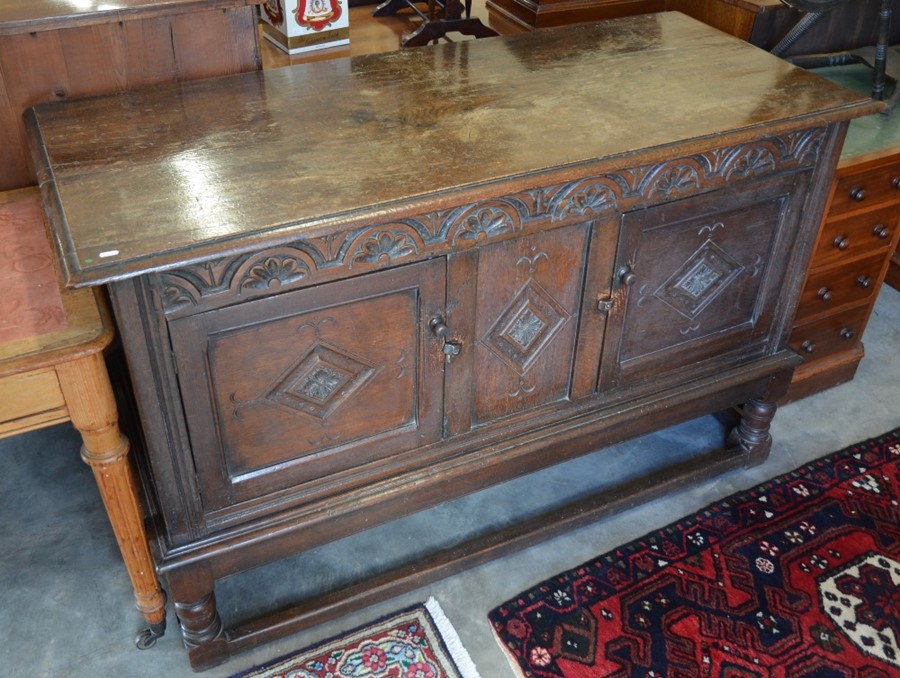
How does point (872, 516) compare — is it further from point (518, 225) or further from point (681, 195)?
point (518, 225)

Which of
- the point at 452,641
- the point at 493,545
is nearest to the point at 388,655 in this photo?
the point at 452,641

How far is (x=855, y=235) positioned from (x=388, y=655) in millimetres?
1474

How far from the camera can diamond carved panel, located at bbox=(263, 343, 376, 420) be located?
4.71 feet

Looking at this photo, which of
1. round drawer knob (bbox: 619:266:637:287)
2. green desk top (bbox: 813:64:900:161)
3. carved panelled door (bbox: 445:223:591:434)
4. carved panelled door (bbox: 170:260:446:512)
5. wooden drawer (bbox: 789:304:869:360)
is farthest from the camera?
wooden drawer (bbox: 789:304:869:360)

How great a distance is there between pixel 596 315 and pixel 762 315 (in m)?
0.47

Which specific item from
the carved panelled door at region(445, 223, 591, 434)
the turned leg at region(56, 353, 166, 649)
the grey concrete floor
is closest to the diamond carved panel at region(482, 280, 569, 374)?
the carved panelled door at region(445, 223, 591, 434)

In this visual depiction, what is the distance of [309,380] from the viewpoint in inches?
57.3

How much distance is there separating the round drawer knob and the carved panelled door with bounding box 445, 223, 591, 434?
0.28 feet

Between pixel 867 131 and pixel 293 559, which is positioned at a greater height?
pixel 867 131

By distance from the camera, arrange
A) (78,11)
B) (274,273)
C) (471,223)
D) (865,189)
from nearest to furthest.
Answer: (274,273)
(471,223)
(78,11)
(865,189)

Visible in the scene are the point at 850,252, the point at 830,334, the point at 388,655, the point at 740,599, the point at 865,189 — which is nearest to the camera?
the point at 388,655

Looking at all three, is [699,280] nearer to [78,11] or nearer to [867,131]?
[867,131]

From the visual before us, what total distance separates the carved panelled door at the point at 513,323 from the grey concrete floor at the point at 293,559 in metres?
0.40

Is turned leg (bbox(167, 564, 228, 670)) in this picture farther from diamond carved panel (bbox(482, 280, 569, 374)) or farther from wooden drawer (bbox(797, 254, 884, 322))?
wooden drawer (bbox(797, 254, 884, 322))
